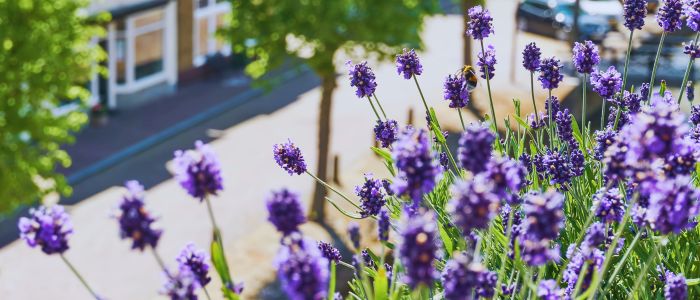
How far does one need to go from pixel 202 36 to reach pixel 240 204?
11.8 metres

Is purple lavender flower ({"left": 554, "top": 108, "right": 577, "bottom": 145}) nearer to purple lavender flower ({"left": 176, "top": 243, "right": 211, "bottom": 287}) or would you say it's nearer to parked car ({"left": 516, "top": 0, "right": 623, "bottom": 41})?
purple lavender flower ({"left": 176, "top": 243, "right": 211, "bottom": 287})

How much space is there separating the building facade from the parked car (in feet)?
34.8

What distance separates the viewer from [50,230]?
391 cm

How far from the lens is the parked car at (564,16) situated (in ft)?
109

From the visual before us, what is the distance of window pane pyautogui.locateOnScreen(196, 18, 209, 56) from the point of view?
31.6 metres

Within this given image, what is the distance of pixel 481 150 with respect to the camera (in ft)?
12.6

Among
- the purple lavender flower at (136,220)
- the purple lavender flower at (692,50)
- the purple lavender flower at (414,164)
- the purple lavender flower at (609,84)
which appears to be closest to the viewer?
the purple lavender flower at (136,220)

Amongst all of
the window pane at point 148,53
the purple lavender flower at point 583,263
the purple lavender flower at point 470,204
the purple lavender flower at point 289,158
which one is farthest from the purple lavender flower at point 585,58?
the window pane at point 148,53

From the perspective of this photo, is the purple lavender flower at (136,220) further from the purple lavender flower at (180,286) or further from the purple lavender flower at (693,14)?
the purple lavender flower at (693,14)

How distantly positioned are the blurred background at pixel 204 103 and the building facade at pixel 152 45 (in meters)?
0.06

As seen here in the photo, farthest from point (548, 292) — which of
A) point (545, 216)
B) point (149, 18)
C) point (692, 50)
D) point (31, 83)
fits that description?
point (149, 18)

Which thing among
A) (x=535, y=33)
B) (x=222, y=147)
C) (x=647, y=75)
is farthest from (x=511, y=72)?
(x=222, y=147)

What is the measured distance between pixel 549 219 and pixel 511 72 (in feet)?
87.1

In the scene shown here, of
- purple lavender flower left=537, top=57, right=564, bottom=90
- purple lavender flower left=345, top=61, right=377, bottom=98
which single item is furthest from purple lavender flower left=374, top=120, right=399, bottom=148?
purple lavender flower left=537, top=57, right=564, bottom=90
